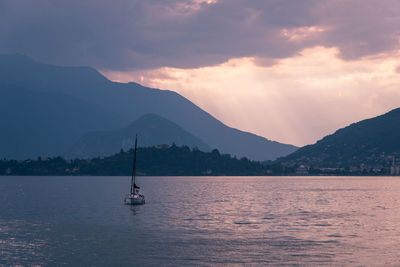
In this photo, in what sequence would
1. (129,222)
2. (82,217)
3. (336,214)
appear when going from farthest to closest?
(336,214) → (82,217) → (129,222)

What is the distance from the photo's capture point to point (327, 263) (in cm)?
4978

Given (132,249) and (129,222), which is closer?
(132,249)

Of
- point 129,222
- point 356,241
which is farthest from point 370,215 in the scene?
point 129,222

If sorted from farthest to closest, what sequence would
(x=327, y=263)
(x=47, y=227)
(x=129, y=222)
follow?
(x=129, y=222), (x=47, y=227), (x=327, y=263)

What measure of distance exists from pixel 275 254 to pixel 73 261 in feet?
70.6

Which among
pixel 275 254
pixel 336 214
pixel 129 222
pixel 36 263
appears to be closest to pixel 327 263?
pixel 275 254

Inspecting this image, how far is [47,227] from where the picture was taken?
80.6 meters

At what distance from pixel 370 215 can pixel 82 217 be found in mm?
57253

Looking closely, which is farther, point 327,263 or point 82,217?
point 82,217

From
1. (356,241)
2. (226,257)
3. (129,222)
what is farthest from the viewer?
(129,222)

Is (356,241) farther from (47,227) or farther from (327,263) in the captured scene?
(47,227)

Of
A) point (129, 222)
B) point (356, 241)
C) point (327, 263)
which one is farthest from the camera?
point (129, 222)

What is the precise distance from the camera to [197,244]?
6178 centimetres

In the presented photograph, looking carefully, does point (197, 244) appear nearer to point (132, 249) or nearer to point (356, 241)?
point (132, 249)
